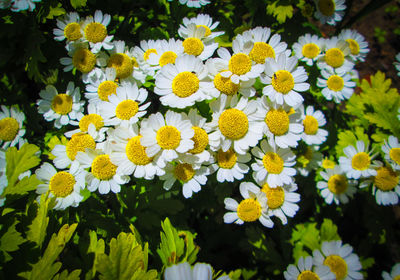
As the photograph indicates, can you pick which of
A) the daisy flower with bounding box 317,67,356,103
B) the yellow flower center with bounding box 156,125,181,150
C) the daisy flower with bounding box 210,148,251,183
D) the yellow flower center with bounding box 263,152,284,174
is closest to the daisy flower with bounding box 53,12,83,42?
the yellow flower center with bounding box 156,125,181,150

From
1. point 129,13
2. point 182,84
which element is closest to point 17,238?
point 182,84

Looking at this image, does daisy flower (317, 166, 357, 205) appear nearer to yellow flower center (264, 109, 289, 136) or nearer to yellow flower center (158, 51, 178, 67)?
yellow flower center (264, 109, 289, 136)

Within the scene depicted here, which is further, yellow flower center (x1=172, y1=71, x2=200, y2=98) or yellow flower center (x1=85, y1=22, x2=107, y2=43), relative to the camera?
yellow flower center (x1=85, y1=22, x2=107, y2=43)

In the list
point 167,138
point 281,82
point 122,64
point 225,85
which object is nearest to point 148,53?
point 122,64

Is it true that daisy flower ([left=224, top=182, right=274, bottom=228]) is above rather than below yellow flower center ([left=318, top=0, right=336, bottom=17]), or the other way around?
below

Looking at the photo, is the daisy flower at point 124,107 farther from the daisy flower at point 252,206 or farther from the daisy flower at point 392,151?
the daisy flower at point 392,151

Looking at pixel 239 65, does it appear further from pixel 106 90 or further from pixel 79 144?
pixel 79 144

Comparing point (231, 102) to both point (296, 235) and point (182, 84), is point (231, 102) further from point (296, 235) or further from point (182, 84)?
point (296, 235)
